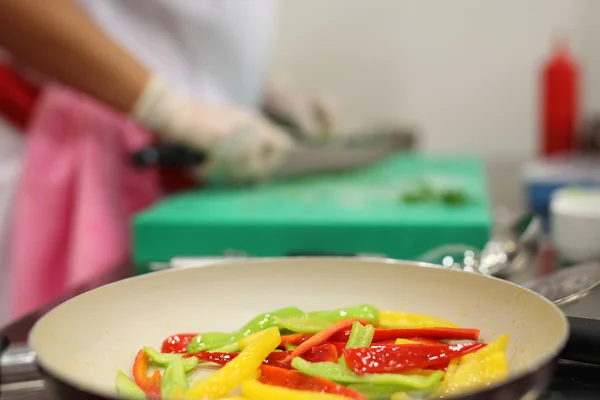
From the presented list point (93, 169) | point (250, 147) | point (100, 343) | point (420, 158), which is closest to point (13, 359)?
point (100, 343)

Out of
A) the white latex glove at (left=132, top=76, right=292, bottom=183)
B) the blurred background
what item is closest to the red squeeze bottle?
the blurred background

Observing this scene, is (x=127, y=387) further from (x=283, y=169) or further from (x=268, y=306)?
(x=283, y=169)

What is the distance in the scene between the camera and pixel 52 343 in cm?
37

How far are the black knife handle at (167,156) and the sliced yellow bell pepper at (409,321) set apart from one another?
0.64m

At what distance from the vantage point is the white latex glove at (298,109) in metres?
1.51

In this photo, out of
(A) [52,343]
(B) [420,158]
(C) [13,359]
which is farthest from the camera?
(B) [420,158]

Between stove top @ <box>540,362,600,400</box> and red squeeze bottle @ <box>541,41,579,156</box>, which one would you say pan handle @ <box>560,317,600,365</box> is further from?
red squeeze bottle @ <box>541,41,579,156</box>

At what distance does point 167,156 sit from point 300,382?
738 mm

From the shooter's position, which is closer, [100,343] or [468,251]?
[100,343]

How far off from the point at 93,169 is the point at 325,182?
1.27ft

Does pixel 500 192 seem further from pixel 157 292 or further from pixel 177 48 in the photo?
pixel 157 292

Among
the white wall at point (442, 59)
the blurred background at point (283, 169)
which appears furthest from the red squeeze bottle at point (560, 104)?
the white wall at point (442, 59)

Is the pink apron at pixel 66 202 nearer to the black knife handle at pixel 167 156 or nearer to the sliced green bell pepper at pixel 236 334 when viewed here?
the black knife handle at pixel 167 156

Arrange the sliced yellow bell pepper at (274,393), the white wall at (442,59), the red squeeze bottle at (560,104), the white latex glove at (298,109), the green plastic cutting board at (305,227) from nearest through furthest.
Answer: the sliced yellow bell pepper at (274,393) < the green plastic cutting board at (305,227) < the white latex glove at (298,109) < the red squeeze bottle at (560,104) < the white wall at (442,59)
